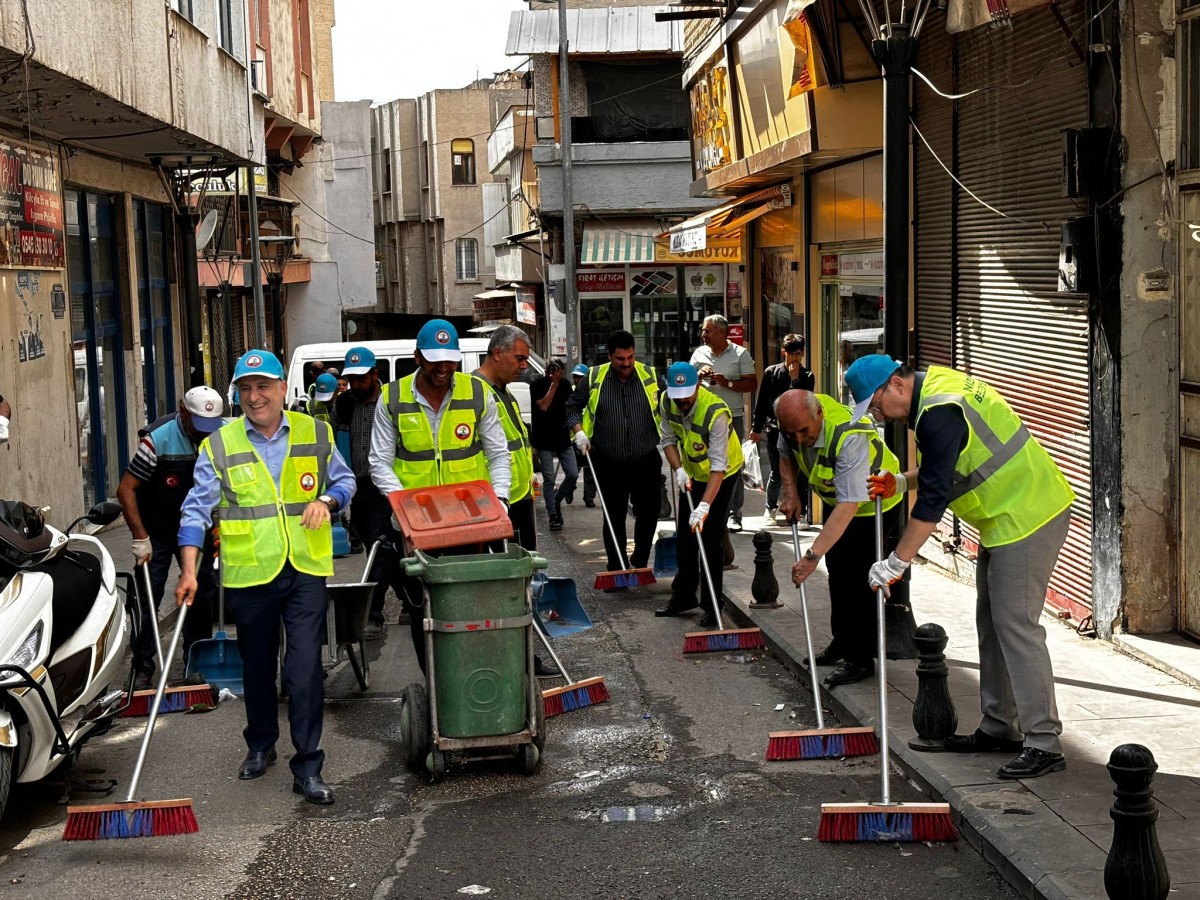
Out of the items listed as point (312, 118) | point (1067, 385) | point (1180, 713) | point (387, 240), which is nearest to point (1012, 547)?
point (1180, 713)

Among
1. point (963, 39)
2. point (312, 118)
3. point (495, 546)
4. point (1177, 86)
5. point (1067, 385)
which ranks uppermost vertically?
point (312, 118)

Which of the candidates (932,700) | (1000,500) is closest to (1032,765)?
(932,700)

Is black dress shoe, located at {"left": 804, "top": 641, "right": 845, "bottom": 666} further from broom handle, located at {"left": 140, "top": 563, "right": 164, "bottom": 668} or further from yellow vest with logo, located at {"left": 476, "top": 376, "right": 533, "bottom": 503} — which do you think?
broom handle, located at {"left": 140, "top": 563, "right": 164, "bottom": 668}

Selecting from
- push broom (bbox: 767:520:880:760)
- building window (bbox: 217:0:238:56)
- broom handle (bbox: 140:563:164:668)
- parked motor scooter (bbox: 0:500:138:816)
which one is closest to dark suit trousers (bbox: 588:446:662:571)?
broom handle (bbox: 140:563:164:668)

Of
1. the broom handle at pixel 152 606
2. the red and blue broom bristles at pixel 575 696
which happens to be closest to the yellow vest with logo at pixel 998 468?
the red and blue broom bristles at pixel 575 696

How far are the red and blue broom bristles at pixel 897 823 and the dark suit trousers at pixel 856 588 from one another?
2368 mm

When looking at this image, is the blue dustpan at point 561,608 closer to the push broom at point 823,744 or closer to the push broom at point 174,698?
the push broom at point 174,698

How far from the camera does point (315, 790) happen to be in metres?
6.30

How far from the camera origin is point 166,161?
18234 millimetres

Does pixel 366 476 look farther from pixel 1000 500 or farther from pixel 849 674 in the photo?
pixel 1000 500

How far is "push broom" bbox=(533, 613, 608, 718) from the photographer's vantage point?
7570 mm

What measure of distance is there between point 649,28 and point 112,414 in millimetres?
17604

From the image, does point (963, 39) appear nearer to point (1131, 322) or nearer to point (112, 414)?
point (1131, 322)

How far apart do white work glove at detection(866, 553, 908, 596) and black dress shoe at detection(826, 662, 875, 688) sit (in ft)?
5.80
